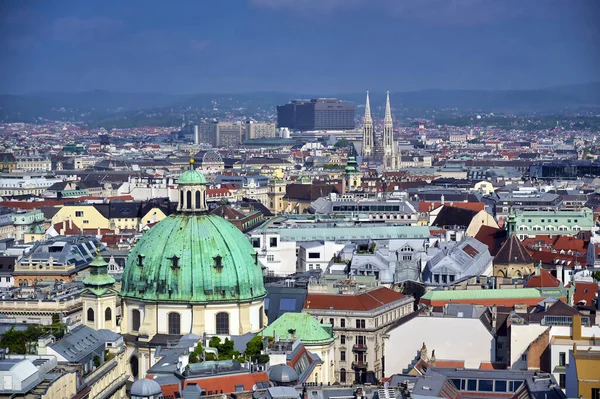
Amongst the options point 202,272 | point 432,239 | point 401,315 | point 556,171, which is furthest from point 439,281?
point 556,171

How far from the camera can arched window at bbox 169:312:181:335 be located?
54781 mm

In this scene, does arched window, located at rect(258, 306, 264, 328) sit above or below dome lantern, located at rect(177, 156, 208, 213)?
below

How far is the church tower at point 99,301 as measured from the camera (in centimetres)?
5559

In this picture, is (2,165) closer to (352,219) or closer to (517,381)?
(352,219)

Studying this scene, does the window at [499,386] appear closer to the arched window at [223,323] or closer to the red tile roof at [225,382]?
the red tile roof at [225,382]

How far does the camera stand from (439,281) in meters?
71.0

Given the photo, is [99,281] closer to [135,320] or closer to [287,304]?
[135,320]

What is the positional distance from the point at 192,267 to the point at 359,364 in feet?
31.3

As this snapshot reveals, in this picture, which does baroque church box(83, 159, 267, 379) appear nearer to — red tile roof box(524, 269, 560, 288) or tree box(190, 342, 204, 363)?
tree box(190, 342, 204, 363)

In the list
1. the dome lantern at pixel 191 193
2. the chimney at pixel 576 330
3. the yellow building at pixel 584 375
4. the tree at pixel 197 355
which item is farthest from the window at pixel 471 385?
the dome lantern at pixel 191 193

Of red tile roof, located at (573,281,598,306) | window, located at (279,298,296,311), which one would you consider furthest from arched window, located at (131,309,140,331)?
red tile roof, located at (573,281,598,306)

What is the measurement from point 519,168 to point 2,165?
2653 inches

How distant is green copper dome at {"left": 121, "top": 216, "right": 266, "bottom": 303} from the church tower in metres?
0.63

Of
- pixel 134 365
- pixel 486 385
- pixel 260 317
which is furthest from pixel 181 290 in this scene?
pixel 486 385
